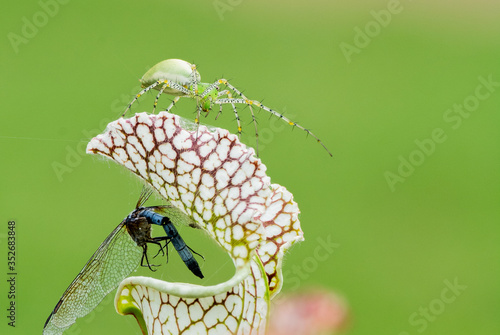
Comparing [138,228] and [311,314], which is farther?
[138,228]

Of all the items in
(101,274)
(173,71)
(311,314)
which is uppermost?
(173,71)

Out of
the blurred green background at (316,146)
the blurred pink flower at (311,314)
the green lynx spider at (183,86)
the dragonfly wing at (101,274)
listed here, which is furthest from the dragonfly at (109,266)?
the blurred green background at (316,146)

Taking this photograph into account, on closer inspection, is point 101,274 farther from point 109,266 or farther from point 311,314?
point 311,314

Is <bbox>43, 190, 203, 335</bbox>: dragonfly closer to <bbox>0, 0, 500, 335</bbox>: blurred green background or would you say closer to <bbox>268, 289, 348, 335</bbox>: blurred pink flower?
<bbox>268, 289, 348, 335</bbox>: blurred pink flower

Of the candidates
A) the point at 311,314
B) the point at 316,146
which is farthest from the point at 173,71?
the point at 316,146

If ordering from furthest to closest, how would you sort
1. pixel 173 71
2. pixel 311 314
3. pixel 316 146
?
1. pixel 316 146
2. pixel 173 71
3. pixel 311 314

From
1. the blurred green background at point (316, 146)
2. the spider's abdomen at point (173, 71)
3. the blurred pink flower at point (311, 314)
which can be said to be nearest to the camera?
the blurred pink flower at point (311, 314)

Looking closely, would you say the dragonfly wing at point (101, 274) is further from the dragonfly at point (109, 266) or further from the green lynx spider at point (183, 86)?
the green lynx spider at point (183, 86)
